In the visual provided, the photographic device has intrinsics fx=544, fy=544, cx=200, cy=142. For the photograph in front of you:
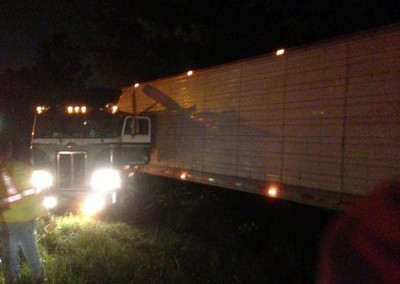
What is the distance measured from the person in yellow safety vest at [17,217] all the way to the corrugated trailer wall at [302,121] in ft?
11.0

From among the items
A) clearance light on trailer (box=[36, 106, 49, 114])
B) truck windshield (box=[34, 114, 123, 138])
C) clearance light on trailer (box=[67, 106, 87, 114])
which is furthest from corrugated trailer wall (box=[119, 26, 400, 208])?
clearance light on trailer (box=[36, 106, 49, 114])

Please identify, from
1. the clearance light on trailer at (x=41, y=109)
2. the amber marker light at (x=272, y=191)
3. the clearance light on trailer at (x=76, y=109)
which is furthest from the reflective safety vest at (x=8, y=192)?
the clearance light on trailer at (x=41, y=109)

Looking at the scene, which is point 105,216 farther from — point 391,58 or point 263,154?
point 391,58

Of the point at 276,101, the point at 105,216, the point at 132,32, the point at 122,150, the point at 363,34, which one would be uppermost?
the point at 132,32

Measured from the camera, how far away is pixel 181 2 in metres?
13.5

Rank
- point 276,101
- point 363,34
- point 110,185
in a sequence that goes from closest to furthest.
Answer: point 363,34, point 276,101, point 110,185

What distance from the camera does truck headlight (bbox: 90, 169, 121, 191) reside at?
11.0 meters

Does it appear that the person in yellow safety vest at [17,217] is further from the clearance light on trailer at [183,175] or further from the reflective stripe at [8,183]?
the clearance light on trailer at [183,175]

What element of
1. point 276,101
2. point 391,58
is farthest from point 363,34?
point 276,101

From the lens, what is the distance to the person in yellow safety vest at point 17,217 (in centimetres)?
609

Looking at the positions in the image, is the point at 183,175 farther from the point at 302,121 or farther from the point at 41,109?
the point at 302,121

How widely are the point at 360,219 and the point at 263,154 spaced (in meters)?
5.86

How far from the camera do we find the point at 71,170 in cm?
1115

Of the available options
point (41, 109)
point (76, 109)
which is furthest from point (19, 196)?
point (41, 109)
